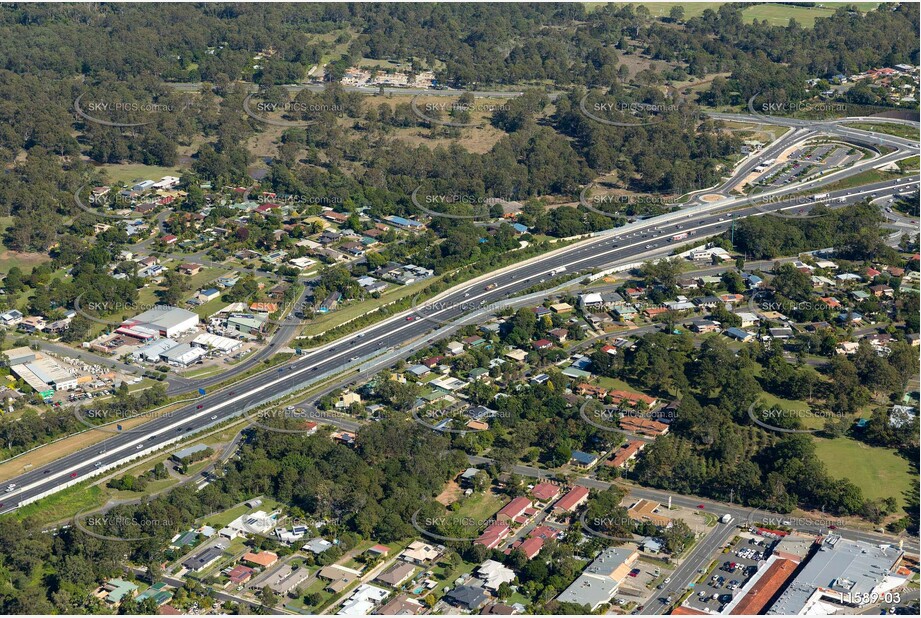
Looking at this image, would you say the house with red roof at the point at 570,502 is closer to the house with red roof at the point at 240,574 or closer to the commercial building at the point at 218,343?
the house with red roof at the point at 240,574

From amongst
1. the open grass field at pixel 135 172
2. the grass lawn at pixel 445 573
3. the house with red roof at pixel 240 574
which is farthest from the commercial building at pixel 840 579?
the open grass field at pixel 135 172

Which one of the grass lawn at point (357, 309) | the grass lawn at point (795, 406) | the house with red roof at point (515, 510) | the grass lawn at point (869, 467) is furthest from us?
the grass lawn at point (357, 309)

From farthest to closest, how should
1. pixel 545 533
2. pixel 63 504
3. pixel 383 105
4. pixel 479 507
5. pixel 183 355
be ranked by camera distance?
pixel 383 105, pixel 183 355, pixel 63 504, pixel 479 507, pixel 545 533

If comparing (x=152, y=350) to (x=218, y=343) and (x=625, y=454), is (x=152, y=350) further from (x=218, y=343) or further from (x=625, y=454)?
(x=625, y=454)

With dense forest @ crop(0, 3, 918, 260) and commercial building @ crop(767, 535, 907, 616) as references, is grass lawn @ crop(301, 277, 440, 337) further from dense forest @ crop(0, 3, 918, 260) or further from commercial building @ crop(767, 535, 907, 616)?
commercial building @ crop(767, 535, 907, 616)

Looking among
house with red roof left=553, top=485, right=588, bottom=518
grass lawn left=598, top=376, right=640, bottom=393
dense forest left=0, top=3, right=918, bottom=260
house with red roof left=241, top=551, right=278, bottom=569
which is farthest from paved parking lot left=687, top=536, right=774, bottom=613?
dense forest left=0, top=3, right=918, bottom=260

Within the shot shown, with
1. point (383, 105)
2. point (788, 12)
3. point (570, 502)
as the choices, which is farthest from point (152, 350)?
point (788, 12)
